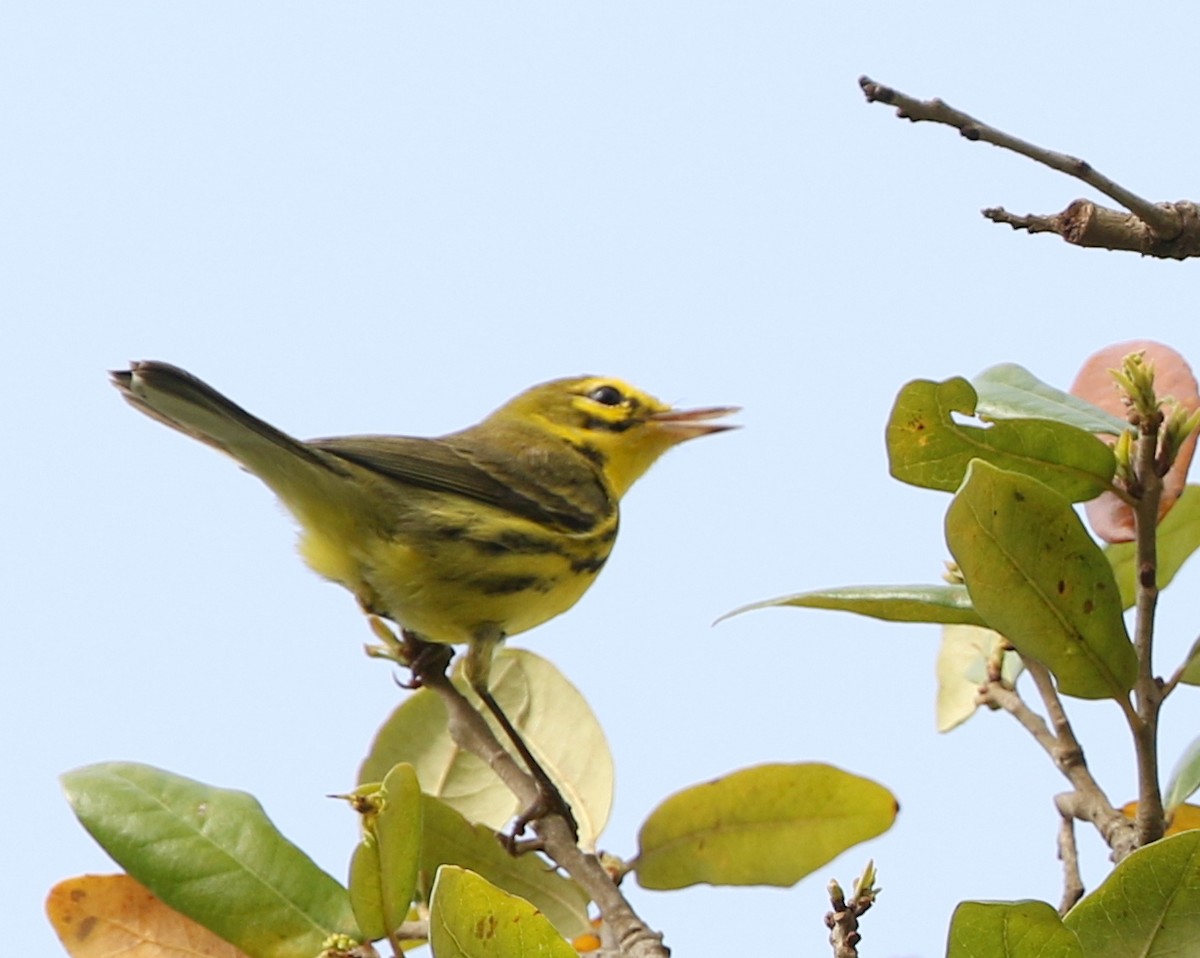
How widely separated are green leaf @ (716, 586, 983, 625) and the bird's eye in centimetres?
263

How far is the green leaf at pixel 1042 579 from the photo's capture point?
64.9 inches

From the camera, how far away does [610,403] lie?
453 centimetres

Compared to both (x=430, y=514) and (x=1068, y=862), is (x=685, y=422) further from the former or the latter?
(x=1068, y=862)

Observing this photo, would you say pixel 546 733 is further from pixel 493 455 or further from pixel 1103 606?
pixel 493 455

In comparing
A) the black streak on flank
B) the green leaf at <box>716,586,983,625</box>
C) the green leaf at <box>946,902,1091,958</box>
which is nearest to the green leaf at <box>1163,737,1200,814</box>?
the green leaf at <box>716,586,983,625</box>

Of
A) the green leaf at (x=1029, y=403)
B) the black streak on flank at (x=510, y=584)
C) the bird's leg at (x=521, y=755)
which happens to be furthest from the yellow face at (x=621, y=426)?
the green leaf at (x=1029, y=403)

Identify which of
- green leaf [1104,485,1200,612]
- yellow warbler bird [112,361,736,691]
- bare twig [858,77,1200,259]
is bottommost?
green leaf [1104,485,1200,612]

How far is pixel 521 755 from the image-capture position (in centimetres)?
252

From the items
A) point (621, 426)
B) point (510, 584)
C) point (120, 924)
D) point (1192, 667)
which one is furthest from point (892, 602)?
point (621, 426)

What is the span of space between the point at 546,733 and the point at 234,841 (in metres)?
0.78

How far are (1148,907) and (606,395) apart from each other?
317 centimetres

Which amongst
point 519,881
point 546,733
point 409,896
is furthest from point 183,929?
point 546,733

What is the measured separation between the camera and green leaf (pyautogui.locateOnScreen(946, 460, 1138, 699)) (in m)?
1.65

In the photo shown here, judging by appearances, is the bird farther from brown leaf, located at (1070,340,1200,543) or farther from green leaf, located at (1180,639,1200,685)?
green leaf, located at (1180,639,1200,685)
